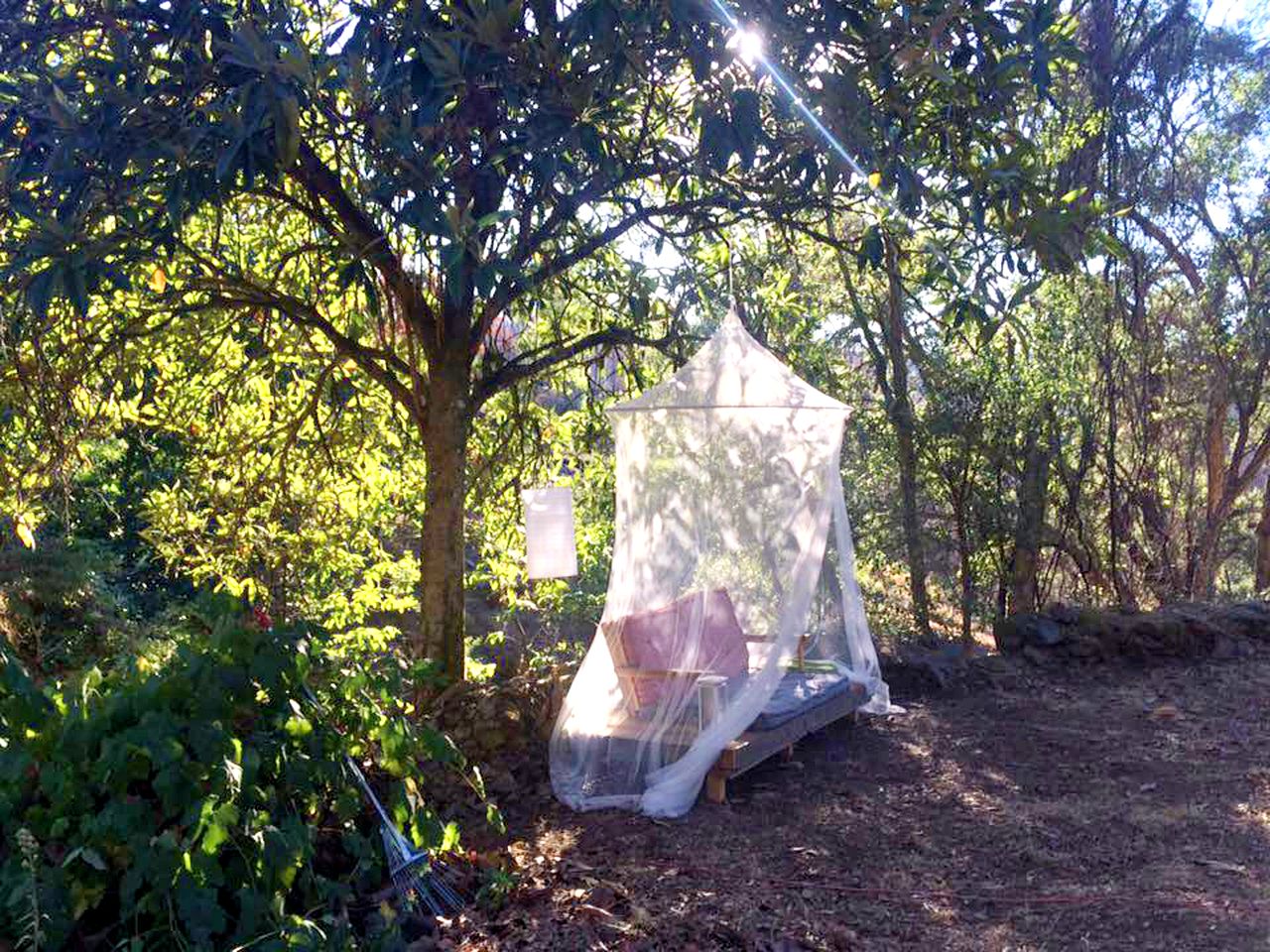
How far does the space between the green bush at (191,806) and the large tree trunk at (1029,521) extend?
695 centimetres

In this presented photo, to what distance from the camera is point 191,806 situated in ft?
9.52

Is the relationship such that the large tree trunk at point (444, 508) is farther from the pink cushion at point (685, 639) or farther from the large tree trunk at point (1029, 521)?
the large tree trunk at point (1029, 521)

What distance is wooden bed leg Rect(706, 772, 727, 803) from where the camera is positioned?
17.0 feet

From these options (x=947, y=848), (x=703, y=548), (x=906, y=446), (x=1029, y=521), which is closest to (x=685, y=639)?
(x=703, y=548)

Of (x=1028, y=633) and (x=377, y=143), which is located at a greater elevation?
(x=377, y=143)

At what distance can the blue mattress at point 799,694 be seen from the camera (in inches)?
218

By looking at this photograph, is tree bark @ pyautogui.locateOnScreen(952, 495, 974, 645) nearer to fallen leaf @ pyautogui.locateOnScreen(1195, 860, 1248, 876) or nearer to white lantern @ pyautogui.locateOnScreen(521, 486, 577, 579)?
white lantern @ pyautogui.locateOnScreen(521, 486, 577, 579)

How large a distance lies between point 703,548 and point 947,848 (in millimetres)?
1704

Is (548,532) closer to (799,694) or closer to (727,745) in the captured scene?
(727,745)

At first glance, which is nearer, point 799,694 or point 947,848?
point 947,848

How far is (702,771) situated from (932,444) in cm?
490

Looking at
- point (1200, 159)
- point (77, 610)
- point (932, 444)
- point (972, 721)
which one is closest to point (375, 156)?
point (972, 721)

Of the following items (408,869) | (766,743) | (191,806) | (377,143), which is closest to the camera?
(191,806)

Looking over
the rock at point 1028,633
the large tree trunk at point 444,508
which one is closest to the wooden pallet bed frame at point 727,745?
the large tree trunk at point 444,508
